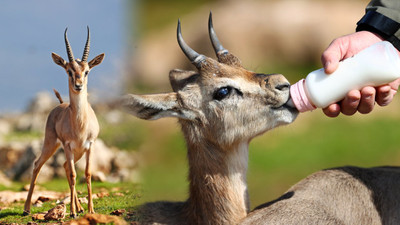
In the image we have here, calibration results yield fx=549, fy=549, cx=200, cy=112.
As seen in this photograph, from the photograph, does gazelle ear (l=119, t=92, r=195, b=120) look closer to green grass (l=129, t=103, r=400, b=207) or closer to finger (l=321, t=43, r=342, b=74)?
finger (l=321, t=43, r=342, b=74)

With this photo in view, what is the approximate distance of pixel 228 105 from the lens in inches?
229

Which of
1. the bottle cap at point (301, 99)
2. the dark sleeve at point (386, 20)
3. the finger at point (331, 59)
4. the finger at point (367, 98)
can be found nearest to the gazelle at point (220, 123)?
the bottle cap at point (301, 99)

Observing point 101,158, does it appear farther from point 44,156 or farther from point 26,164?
point 26,164

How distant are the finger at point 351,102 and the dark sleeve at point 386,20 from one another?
103 cm

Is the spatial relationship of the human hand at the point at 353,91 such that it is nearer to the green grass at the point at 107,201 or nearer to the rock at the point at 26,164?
the green grass at the point at 107,201

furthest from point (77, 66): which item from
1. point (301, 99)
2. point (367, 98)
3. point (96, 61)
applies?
point (367, 98)

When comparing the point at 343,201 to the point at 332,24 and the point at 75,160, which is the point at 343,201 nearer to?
the point at 75,160

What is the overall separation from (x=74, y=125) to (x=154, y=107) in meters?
1.24

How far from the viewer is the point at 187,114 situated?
19.1 feet

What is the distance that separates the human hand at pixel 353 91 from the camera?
5.41m

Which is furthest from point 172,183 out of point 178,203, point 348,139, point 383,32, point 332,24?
point 332,24

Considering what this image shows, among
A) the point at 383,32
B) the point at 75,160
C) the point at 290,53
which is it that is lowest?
the point at 75,160

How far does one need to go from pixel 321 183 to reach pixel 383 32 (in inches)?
71.2

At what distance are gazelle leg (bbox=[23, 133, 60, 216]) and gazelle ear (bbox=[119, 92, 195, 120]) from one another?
78 cm
